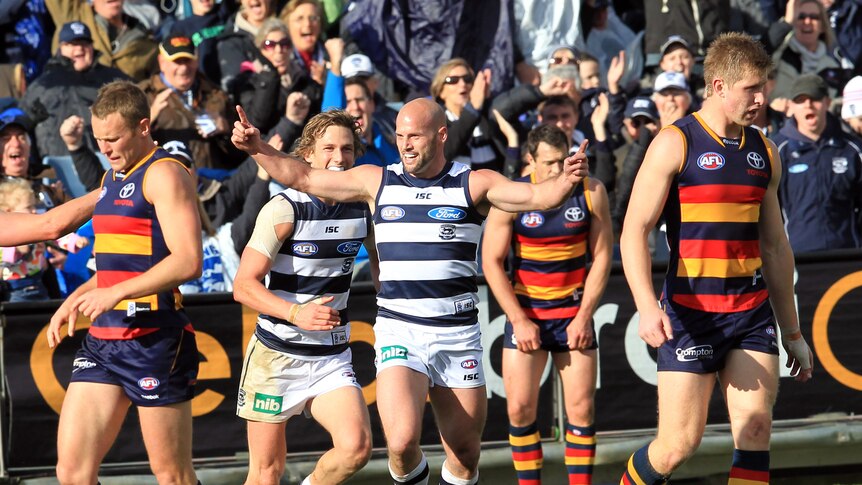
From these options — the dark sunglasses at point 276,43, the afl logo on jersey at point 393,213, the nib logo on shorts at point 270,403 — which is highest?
the dark sunglasses at point 276,43

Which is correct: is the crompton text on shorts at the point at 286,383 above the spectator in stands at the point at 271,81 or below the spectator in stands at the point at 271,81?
below

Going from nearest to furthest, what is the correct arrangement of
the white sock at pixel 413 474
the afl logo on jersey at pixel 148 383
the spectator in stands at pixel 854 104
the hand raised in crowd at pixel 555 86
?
1. the afl logo on jersey at pixel 148 383
2. the white sock at pixel 413 474
3. the hand raised in crowd at pixel 555 86
4. the spectator in stands at pixel 854 104

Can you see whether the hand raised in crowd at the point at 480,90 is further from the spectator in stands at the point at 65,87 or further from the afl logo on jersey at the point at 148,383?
the afl logo on jersey at the point at 148,383

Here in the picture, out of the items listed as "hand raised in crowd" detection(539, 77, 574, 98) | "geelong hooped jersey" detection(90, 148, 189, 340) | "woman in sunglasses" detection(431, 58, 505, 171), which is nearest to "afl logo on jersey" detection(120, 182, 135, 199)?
"geelong hooped jersey" detection(90, 148, 189, 340)

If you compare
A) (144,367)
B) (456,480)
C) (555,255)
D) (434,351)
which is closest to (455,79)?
(555,255)

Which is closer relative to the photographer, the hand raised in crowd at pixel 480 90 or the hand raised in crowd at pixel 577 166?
the hand raised in crowd at pixel 577 166

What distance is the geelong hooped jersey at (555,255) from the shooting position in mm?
8750

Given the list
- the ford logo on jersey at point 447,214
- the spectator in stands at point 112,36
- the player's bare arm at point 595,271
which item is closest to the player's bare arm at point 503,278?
the player's bare arm at point 595,271

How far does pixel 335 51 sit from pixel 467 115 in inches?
60.0

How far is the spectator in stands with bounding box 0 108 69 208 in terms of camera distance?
31.6 feet

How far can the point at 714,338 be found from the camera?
6.57 meters

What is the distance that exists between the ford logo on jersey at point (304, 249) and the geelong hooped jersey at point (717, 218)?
2005mm

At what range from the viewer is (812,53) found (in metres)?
13.1

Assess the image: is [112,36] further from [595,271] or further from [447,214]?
[447,214]
